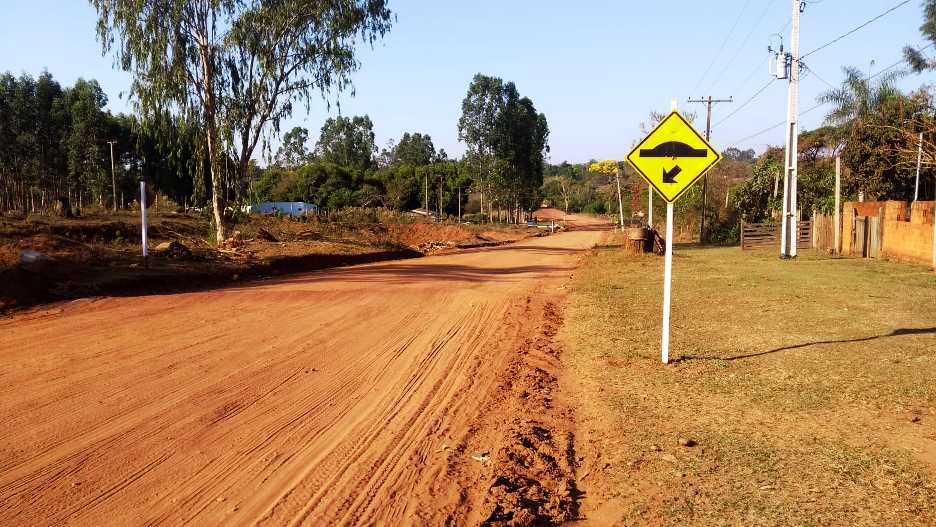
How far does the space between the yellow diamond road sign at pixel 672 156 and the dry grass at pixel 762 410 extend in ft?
7.29

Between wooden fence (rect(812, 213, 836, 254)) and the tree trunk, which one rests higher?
the tree trunk

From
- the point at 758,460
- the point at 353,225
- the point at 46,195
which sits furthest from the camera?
the point at 46,195

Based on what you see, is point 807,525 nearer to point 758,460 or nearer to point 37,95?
point 758,460

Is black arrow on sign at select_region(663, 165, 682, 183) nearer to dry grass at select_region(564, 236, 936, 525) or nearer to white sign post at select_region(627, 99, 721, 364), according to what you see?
white sign post at select_region(627, 99, 721, 364)

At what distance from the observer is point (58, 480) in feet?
14.7

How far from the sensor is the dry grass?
170 inches

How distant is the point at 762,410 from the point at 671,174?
3064mm

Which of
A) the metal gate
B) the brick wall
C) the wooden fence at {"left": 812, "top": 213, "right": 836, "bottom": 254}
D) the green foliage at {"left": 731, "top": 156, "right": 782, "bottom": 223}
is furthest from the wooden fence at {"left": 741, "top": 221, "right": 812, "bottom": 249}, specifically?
the metal gate

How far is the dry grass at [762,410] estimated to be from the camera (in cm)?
432

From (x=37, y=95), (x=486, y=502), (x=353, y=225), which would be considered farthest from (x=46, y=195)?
(x=486, y=502)

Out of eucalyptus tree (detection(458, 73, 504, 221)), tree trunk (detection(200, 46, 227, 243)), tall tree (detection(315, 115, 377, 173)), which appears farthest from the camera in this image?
tall tree (detection(315, 115, 377, 173))

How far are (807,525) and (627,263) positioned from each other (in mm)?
20041

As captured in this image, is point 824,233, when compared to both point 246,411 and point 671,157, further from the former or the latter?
point 246,411

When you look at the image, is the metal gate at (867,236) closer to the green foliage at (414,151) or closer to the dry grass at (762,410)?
the dry grass at (762,410)
